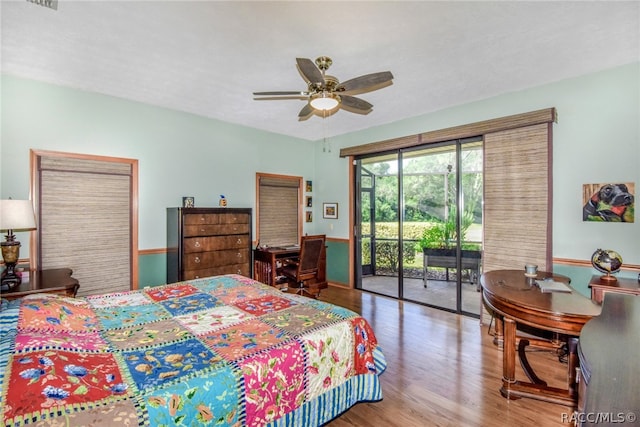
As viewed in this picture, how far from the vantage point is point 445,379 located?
2475 millimetres

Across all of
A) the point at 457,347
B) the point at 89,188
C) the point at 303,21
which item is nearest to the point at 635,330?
the point at 457,347

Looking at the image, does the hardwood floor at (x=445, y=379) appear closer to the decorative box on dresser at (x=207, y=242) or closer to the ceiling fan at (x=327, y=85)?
the decorative box on dresser at (x=207, y=242)

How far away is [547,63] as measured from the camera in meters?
2.80

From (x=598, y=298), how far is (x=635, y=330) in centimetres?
180

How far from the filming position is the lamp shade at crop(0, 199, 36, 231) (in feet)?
8.23

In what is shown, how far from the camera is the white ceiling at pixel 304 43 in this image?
6.75ft

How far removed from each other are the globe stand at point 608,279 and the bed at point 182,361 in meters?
2.22

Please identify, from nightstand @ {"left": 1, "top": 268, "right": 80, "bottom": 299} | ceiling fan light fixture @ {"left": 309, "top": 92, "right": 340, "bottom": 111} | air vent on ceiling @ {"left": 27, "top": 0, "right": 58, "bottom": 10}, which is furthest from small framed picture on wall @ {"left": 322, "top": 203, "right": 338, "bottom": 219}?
air vent on ceiling @ {"left": 27, "top": 0, "right": 58, "bottom": 10}

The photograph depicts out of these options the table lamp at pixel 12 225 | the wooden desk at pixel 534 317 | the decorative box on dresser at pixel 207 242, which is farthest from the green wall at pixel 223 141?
the wooden desk at pixel 534 317

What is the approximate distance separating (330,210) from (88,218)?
3633 millimetres

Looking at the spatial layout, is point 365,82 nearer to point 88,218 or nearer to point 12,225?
point 12,225

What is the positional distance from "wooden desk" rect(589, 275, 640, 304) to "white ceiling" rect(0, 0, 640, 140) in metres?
2.01

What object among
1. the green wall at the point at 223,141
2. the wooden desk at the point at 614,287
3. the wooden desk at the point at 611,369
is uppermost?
the green wall at the point at 223,141

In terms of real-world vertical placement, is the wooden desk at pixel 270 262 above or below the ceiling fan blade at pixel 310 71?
below
